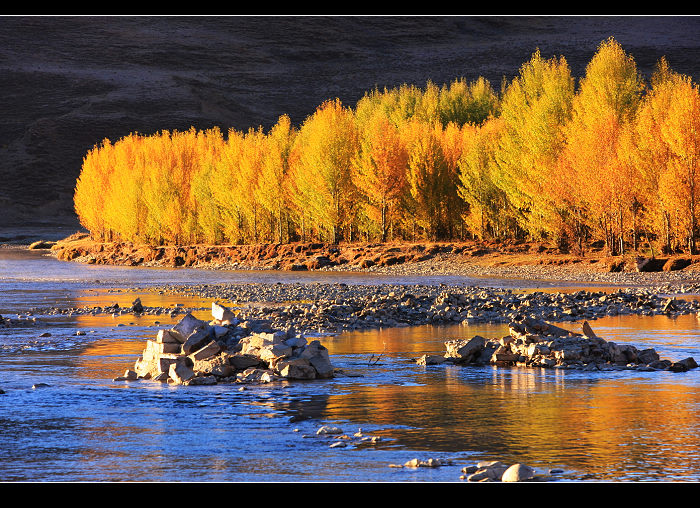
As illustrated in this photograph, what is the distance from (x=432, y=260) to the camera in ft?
194

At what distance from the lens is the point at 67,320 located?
95.5ft

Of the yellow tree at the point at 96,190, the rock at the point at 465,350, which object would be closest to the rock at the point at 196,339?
the rock at the point at 465,350

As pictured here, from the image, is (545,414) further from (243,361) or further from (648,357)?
(243,361)

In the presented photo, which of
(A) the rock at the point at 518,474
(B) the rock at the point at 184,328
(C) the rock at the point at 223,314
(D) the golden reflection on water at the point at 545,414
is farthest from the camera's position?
(C) the rock at the point at 223,314

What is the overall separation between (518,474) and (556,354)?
8997mm

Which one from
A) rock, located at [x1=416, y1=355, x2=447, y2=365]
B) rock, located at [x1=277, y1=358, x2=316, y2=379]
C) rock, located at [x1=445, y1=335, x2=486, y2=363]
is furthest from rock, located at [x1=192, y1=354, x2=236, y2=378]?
rock, located at [x1=445, y1=335, x2=486, y2=363]

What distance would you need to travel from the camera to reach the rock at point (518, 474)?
9312 millimetres

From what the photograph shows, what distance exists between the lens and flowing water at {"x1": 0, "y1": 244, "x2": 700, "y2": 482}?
33.0 feet

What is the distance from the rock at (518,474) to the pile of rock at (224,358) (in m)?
7.41

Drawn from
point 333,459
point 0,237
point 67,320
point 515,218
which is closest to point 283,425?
point 333,459

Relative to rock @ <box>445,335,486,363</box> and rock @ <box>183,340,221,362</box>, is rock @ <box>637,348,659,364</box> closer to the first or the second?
rock @ <box>445,335,486,363</box>

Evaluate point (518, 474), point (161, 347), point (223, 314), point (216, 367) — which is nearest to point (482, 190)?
point (223, 314)

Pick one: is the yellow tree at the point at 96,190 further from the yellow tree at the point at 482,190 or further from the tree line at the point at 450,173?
the yellow tree at the point at 482,190

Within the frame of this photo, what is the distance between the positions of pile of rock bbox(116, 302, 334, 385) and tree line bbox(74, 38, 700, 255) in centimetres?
A: 3425
